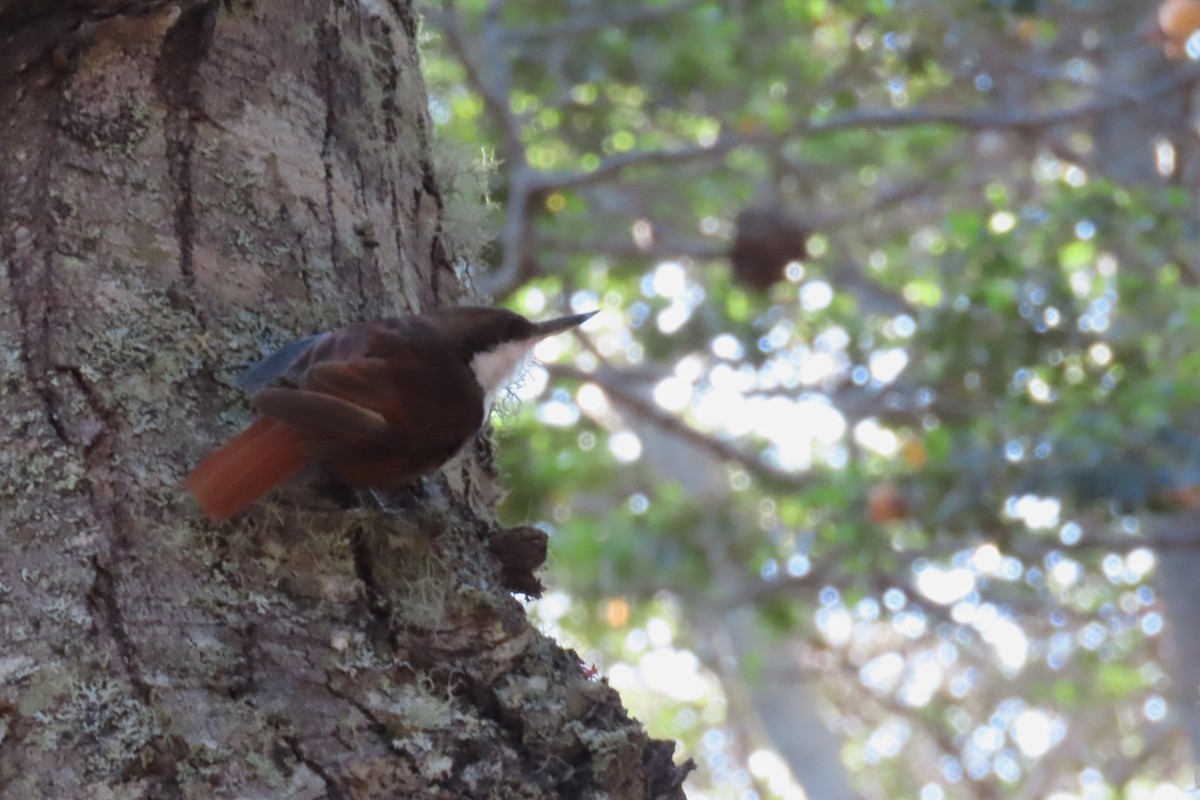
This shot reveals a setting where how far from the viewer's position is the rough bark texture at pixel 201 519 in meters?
1.58

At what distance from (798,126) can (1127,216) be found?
1.54 meters

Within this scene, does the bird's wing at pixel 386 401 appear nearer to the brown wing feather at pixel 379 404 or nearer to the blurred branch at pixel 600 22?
the brown wing feather at pixel 379 404

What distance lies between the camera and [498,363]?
221 centimetres

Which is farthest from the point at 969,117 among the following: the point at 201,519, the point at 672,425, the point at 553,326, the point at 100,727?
the point at 100,727

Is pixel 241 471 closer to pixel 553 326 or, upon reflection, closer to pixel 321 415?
pixel 321 415

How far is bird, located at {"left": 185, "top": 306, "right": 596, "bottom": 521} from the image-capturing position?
165 centimetres

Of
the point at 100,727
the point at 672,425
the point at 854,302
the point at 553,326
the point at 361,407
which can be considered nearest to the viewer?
the point at 100,727

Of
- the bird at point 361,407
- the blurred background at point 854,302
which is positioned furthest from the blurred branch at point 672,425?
the bird at point 361,407

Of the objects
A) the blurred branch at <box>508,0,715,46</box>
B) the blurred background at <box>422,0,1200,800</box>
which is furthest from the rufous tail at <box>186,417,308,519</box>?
the blurred branch at <box>508,0,715,46</box>

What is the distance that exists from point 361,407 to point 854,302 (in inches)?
280

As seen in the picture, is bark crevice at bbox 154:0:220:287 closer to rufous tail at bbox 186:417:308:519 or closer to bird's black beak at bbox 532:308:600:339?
rufous tail at bbox 186:417:308:519

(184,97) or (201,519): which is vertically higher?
(184,97)

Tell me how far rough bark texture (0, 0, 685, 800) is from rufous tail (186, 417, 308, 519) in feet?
0.28

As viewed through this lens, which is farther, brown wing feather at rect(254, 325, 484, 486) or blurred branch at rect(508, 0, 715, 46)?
blurred branch at rect(508, 0, 715, 46)
